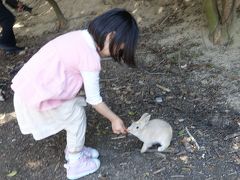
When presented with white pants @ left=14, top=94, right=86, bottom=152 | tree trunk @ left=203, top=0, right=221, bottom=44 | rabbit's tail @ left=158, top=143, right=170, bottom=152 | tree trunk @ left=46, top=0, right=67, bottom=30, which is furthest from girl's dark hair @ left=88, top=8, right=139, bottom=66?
tree trunk @ left=46, top=0, right=67, bottom=30

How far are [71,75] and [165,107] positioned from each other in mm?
1044

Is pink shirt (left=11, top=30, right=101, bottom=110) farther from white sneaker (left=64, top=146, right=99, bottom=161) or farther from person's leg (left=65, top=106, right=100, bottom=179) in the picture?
white sneaker (left=64, top=146, right=99, bottom=161)

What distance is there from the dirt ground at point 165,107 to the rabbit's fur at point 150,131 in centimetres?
13

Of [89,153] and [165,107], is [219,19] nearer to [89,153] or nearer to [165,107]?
[165,107]

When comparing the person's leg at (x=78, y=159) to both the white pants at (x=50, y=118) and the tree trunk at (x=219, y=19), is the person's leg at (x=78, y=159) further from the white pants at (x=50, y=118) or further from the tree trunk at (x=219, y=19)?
the tree trunk at (x=219, y=19)

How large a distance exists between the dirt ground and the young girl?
413 millimetres

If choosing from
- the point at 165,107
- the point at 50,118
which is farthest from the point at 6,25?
the point at 50,118

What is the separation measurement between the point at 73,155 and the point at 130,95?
85 centimetres

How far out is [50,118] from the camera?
9.10 feet

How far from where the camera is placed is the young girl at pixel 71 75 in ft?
7.96

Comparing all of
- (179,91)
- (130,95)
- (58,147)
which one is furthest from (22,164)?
(179,91)

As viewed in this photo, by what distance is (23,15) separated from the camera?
555cm

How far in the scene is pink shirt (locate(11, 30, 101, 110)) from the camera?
2.54 metres

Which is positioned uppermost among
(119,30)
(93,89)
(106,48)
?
(119,30)
